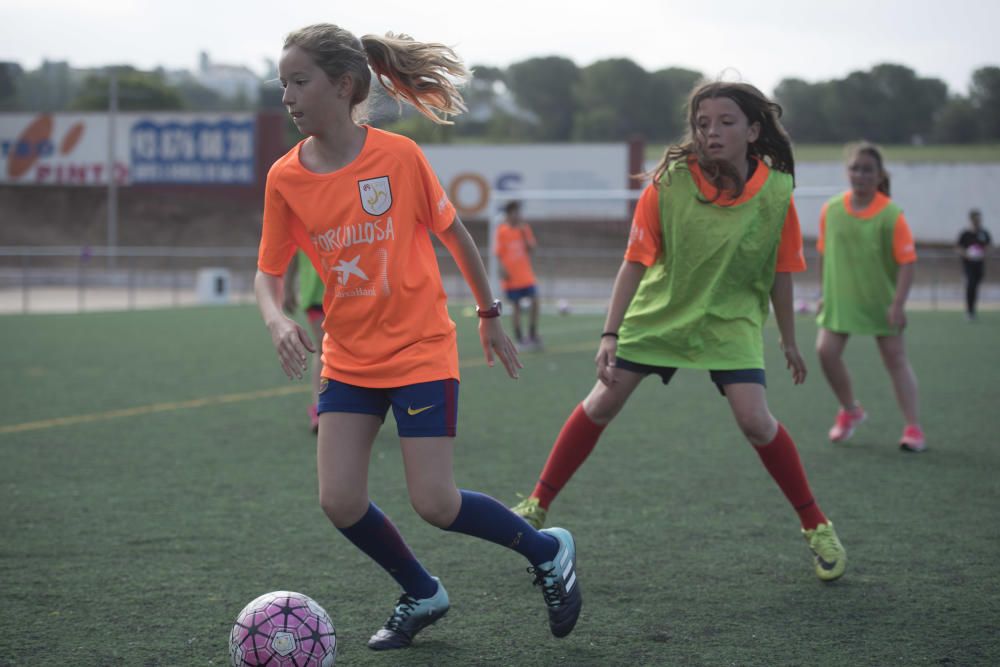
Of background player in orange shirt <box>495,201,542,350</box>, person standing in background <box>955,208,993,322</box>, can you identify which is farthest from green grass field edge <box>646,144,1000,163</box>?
background player in orange shirt <box>495,201,542,350</box>

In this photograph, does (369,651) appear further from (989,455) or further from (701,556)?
(989,455)

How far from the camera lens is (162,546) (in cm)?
479

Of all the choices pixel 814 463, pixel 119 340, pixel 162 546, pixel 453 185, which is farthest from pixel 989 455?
pixel 453 185

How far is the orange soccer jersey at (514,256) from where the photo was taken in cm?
1484

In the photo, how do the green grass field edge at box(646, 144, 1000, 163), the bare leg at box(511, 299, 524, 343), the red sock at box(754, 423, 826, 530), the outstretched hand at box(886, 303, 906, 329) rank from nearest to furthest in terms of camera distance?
the red sock at box(754, 423, 826, 530), the outstretched hand at box(886, 303, 906, 329), the bare leg at box(511, 299, 524, 343), the green grass field edge at box(646, 144, 1000, 163)

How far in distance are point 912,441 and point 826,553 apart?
3140 millimetres

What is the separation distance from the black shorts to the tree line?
3214cm

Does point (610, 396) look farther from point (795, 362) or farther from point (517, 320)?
point (517, 320)

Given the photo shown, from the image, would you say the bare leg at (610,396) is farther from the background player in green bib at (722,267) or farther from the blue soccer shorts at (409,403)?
the blue soccer shorts at (409,403)

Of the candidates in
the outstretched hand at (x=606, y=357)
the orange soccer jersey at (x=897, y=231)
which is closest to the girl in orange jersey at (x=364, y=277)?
the outstretched hand at (x=606, y=357)

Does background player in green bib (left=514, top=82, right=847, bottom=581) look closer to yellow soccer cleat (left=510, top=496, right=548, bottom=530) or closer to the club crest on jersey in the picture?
yellow soccer cleat (left=510, top=496, right=548, bottom=530)

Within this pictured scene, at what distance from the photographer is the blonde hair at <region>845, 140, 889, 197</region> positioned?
6852 mm

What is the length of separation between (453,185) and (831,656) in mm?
39518

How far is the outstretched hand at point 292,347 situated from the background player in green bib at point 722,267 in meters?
1.44
